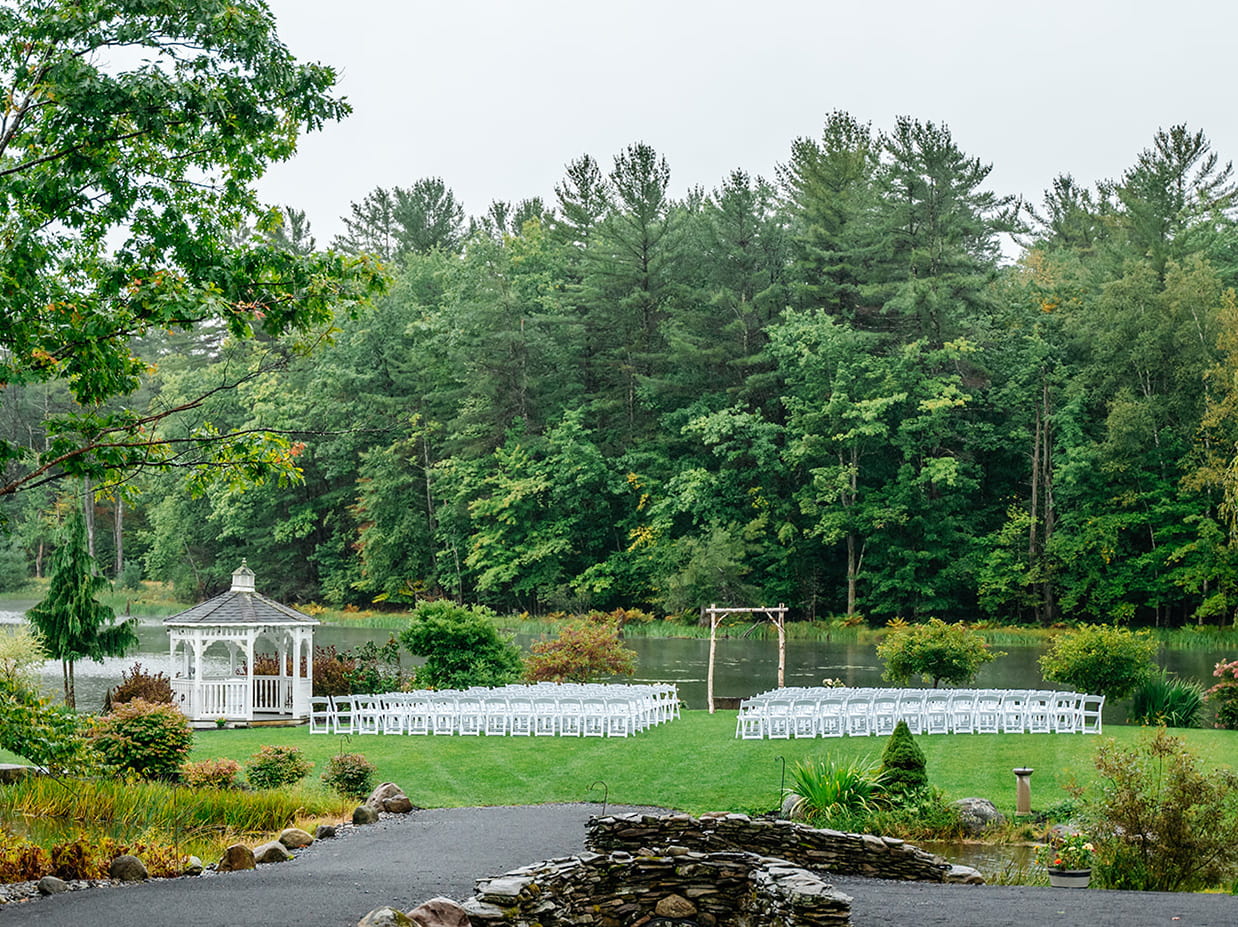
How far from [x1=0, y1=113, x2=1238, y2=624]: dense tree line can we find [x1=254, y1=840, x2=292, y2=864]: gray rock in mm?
32839

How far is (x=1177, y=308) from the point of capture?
4262 centimetres

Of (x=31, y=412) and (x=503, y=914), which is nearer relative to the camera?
(x=503, y=914)

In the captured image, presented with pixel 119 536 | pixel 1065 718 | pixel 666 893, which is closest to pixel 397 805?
pixel 666 893

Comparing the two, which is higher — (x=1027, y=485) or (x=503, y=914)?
(x=1027, y=485)

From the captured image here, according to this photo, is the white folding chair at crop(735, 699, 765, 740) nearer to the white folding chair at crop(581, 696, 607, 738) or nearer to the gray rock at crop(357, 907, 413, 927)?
the white folding chair at crop(581, 696, 607, 738)

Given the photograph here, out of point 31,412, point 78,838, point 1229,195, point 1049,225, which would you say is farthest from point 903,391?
point 31,412

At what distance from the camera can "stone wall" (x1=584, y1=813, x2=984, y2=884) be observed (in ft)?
38.2

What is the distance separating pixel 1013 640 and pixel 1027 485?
9.24 m

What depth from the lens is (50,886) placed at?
9.50 m

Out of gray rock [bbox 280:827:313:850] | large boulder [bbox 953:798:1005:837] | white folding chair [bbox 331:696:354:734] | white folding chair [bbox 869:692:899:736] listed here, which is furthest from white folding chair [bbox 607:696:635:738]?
gray rock [bbox 280:827:313:850]

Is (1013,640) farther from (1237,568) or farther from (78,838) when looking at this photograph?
(78,838)

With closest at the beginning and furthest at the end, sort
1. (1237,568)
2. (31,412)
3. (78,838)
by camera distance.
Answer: (78,838) → (1237,568) → (31,412)

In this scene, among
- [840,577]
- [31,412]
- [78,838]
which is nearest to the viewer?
[78,838]

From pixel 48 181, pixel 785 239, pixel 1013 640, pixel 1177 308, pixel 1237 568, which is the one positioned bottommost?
pixel 1013 640
